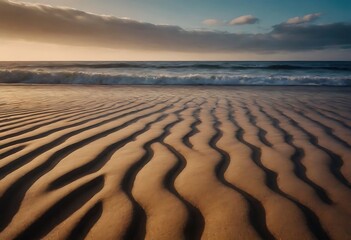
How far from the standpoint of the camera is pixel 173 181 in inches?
67.3

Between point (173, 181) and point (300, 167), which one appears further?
point (300, 167)

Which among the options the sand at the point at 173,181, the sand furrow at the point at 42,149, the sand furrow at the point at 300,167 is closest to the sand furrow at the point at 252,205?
the sand at the point at 173,181

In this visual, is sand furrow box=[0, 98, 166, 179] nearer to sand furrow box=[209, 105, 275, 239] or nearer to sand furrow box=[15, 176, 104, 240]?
sand furrow box=[15, 176, 104, 240]

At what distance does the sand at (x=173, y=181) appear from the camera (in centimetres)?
124

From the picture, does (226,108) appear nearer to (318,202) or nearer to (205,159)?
(205,159)

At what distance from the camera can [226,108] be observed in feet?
15.5

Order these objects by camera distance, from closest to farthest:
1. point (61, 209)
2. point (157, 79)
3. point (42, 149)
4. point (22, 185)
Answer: point (61, 209)
point (22, 185)
point (42, 149)
point (157, 79)

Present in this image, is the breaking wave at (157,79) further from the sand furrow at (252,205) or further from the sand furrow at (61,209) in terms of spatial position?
the sand furrow at (61,209)

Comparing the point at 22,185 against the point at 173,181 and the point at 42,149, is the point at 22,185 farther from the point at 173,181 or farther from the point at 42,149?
the point at 173,181

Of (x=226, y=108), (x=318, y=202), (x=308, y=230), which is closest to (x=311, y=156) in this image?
(x=318, y=202)

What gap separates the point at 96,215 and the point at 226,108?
3.68m

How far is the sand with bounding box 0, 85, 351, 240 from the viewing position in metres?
1.24

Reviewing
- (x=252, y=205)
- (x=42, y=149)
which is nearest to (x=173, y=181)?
(x=252, y=205)

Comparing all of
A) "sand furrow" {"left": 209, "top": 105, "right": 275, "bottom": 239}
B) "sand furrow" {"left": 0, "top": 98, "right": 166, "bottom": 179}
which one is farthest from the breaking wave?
"sand furrow" {"left": 209, "top": 105, "right": 275, "bottom": 239}
